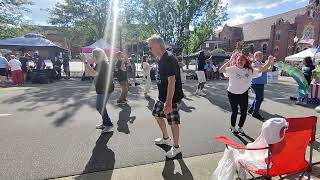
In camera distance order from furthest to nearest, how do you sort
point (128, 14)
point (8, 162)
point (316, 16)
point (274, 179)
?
point (316, 16), point (128, 14), point (8, 162), point (274, 179)

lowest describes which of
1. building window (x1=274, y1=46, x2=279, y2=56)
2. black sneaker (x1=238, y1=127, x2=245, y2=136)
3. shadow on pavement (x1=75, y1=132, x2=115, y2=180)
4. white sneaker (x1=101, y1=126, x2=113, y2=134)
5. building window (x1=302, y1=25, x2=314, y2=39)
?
shadow on pavement (x1=75, y1=132, x2=115, y2=180)

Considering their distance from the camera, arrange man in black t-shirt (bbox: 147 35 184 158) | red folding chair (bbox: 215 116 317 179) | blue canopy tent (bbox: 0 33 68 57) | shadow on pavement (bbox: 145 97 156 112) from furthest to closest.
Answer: blue canopy tent (bbox: 0 33 68 57) → shadow on pavement (bbox: 145 97 156 112) → man in black t-shirt (bbox: 147 35 184 158) → red folding chair (bbox: 215 116 317 179)

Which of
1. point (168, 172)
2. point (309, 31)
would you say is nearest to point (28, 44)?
point (168, 172)

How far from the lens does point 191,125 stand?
275 inches

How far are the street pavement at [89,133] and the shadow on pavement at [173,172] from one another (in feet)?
1.03

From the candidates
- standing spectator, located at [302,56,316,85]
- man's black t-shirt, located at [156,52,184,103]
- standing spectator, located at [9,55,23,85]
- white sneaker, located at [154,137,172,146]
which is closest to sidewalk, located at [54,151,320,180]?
white sneaker, located at [154,137,172,146]

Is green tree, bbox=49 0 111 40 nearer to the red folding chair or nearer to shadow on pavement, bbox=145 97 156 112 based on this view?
shadow on pavement, bbox=145 97 156 112

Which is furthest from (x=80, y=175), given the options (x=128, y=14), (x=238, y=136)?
(x=128, y=14)

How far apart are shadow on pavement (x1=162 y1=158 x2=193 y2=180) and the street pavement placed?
0.31m

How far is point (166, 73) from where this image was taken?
4.47 m

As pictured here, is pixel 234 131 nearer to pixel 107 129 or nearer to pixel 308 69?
pixel 107 129

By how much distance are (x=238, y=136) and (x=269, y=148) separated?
321 centimetres

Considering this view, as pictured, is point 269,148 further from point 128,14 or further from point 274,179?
point 128,14

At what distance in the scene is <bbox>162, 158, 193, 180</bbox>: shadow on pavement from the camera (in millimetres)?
4082
